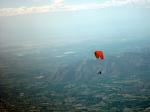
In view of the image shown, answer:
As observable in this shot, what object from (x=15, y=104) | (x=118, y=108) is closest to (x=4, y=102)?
(x=15, y=104)

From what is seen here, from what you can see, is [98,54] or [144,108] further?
[144,108]

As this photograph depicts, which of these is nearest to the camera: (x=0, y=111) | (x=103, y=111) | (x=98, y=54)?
(x=98, y=54)

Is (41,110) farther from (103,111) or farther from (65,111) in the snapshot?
(103,111)

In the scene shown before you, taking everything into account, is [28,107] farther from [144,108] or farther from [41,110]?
[144,108]

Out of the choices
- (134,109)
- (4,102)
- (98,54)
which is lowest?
(134,109)

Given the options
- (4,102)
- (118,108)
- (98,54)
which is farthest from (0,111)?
(98,54)

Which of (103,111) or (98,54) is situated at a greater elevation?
(98,54)

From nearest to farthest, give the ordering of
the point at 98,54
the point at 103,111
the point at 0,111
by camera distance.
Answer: the point at 98,54 < the point at 0,111 < the point at 103,111

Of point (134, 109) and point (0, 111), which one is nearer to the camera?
point (0, 111)

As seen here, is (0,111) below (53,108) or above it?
above
